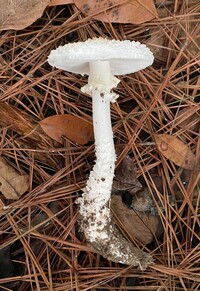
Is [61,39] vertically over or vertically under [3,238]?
over

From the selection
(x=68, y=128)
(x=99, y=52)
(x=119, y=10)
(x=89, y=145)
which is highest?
(x=119, y=10)

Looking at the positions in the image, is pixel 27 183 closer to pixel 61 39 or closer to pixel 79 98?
pixel 79 98

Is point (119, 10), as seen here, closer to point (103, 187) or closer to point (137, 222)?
point (103, 187)

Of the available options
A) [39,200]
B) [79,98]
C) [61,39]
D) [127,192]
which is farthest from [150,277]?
[61,39]

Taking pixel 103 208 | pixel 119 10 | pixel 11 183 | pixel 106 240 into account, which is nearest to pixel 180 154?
pixel 103 208

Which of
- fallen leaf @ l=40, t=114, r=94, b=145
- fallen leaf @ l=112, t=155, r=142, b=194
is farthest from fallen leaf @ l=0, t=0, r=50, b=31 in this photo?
fallen leaf @ l=112, t=155, r=142, b=194

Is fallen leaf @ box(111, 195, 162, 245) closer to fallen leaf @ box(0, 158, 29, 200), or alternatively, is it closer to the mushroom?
the mushroom

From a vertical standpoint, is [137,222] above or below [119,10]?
below
